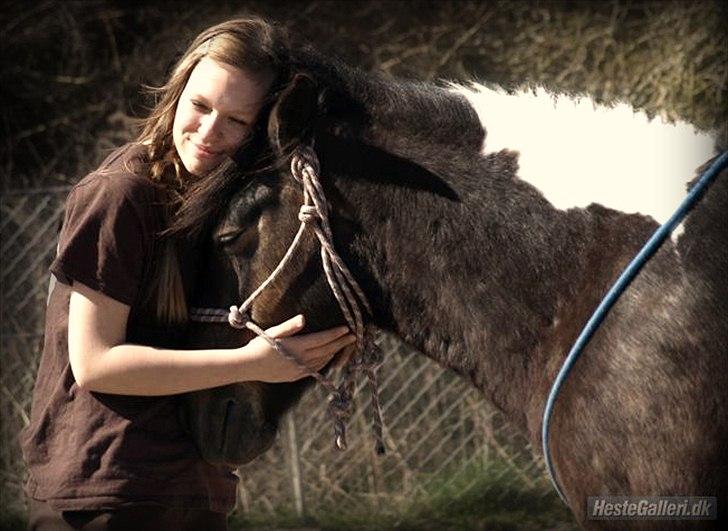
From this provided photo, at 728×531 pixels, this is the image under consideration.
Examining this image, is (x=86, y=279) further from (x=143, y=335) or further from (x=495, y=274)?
(x=495, y=274)

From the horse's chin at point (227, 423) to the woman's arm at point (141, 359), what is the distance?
0.12 meters

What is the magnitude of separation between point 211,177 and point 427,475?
12.8 feet

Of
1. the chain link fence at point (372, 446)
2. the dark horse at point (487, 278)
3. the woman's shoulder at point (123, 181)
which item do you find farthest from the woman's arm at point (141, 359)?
the chain link fence at point (372, 446)

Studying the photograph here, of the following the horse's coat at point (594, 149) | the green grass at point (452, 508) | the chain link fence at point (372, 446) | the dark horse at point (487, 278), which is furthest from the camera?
the chain link fence at point (372, 446)

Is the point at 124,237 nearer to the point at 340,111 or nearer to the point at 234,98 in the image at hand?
the point at 234,98

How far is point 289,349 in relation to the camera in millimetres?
2633

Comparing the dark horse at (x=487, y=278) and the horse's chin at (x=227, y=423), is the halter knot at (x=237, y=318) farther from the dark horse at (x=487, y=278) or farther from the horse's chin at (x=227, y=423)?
the horse's chin at (x=227, y=423)

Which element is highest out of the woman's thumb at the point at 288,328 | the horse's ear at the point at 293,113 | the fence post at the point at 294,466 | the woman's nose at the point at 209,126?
the horse's ear at the point at 293,113

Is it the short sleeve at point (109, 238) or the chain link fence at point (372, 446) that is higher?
the short sleeve at point (109, 238)

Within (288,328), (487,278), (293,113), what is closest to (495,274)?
(487,278)

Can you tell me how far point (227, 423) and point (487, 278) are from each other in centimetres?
71

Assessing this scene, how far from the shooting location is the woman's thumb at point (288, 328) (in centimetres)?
262

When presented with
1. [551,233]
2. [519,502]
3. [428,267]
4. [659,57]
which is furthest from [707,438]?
[659,57]

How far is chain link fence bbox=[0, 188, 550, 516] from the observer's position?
6.18 m
